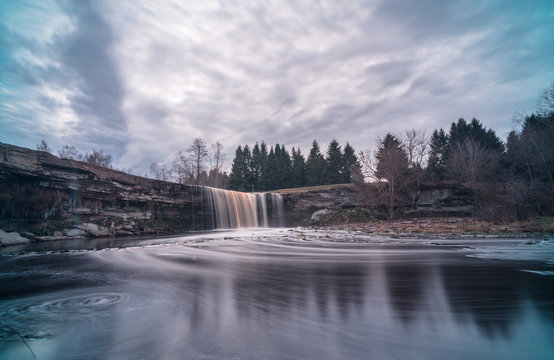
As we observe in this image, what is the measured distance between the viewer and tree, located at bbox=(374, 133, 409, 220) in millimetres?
25297

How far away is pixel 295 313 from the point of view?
2.70 meters

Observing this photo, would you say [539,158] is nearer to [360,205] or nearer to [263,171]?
[360,205]

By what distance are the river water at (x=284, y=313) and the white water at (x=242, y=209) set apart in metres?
18.8

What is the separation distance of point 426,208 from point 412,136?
828 centimetres

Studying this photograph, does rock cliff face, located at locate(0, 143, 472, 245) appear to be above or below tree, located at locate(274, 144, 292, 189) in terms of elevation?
below

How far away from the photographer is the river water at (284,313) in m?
1.89

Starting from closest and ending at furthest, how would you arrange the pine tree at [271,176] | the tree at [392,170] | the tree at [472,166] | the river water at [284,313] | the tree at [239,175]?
the river water at [284,313]
the tree at [392,170]
the tree at [472,166]
the tree at [239,175]
the pine tree at [271,176]

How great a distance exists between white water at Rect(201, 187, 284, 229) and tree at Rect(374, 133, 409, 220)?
39.6 ft

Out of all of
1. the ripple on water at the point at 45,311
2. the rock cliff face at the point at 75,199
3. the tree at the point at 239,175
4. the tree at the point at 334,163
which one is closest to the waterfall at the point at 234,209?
the rock cliff face at the point at 75,199

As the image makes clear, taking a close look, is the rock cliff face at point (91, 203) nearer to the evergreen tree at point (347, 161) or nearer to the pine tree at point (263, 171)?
the evergreen tree at point (347, 161)

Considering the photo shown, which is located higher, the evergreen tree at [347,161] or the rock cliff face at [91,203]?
the evergreen tree at [347,161]

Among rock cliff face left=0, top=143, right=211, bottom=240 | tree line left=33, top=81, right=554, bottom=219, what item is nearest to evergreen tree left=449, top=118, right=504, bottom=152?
tree line left=33, top=81, right=554, bottom=219

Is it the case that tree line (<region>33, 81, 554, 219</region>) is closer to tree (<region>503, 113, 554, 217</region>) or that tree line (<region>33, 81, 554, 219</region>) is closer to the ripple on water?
tree (<region>503, 113, 554, 217</region>)

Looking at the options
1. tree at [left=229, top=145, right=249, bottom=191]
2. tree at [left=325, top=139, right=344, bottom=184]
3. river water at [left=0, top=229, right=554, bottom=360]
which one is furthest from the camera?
tree at [left=229, top=145, right=249, bottom=191]
